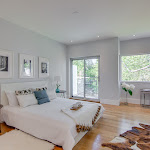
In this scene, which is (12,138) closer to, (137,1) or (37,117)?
(37,117)

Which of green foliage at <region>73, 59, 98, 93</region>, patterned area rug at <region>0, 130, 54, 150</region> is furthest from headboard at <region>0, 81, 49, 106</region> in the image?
green foliage at <region>73, 59, 98, 93</region>

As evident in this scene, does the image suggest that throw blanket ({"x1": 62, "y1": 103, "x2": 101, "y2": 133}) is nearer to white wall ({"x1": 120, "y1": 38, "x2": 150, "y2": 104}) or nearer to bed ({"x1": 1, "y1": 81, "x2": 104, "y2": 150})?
bed ({"x1": 1, "y1": 81, "x2": 104, "y2": 150})

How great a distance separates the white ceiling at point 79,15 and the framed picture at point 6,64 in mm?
942

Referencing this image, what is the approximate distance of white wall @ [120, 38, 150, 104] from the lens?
4.60m

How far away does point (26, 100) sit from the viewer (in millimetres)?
2910

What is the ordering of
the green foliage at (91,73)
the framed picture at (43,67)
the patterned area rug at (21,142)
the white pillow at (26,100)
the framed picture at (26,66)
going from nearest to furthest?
1. the patterned area rug at (21,142)
2. the white pillow at (26,100)
3. the framed picture at (26,66)
4. the framed picture at (43,67)
5. the green foliage at (91,73)

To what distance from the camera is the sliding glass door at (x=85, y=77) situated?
5.23 m

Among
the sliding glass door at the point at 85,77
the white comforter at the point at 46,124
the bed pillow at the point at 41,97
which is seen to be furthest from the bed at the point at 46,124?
the sliding glass door at the point at 85,77

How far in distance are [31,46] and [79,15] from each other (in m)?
1.99

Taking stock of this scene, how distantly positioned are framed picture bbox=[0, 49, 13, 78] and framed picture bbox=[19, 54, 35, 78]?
302 mm

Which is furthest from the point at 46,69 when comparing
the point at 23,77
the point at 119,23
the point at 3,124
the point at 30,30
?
the point at 119,23

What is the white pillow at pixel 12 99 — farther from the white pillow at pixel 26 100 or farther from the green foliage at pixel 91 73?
the green foliage at pixel 91 73

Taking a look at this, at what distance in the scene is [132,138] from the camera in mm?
2240

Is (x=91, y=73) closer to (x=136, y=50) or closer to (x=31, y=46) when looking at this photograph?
(x=136, y=50)
